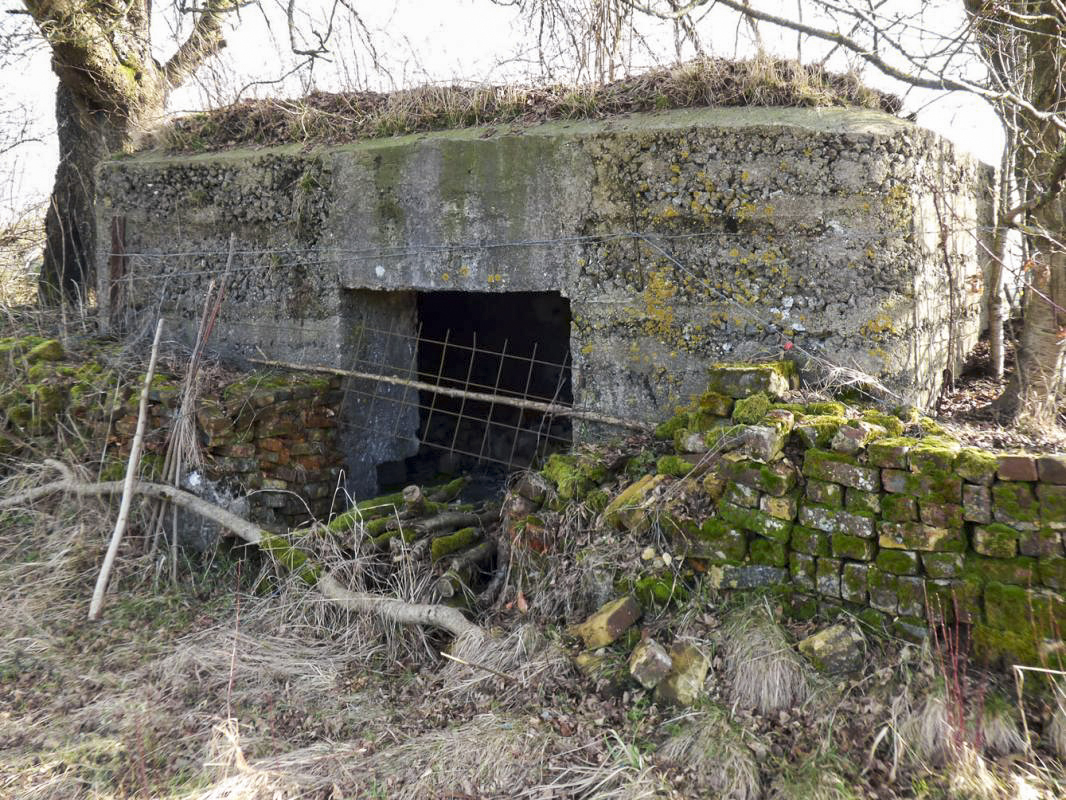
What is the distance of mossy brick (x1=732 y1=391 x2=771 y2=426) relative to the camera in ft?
11.9

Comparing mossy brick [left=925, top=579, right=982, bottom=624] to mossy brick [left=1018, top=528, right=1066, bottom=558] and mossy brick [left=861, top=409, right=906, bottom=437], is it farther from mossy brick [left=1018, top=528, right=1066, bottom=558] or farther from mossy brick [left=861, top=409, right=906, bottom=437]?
mossy brick [left=861, top=409, right=906, bottom=437]

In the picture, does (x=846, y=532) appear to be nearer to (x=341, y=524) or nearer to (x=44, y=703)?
(x=341, y=524)

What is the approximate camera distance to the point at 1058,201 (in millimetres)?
4422

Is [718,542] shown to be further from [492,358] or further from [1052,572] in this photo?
[492,358]

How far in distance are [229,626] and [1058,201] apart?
5100mm

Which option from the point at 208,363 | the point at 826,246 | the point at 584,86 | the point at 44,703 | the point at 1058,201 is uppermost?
the point at 584,86

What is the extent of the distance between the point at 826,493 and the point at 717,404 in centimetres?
68

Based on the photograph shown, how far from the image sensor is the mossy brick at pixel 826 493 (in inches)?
131

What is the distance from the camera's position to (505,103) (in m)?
5.07

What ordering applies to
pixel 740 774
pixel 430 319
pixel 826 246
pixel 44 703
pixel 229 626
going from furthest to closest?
pixel 430 319, pixel 229 626, pixel 826 246, pixel 44 703, pixel 740 774

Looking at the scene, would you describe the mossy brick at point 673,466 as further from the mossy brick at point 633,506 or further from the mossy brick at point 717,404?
the mossy brick at point 717,404

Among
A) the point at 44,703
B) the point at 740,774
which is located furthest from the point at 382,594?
the point at 740,774

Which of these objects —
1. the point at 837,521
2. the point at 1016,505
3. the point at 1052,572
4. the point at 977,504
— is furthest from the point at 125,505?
the point at 1052,572

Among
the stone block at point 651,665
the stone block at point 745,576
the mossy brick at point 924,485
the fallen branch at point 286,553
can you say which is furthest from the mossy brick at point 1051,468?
the fallen branch at point 286,553
